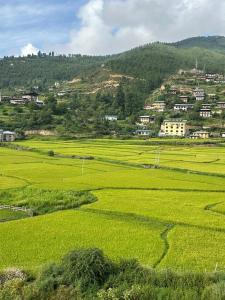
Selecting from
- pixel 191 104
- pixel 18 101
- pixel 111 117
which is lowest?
pixel 111 117

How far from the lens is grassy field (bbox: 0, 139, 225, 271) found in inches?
639

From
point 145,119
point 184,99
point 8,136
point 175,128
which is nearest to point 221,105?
Result: point 184,99

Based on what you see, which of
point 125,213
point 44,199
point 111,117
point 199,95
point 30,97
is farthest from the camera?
point 30,97

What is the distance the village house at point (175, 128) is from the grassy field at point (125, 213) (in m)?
34.5

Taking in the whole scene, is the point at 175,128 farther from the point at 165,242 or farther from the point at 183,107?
the point at 165,242

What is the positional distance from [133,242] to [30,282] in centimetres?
552

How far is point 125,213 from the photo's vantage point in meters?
22.2

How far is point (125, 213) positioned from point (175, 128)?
5815 centimetres

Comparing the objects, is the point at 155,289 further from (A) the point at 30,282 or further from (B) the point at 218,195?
(B) the point at 218,195

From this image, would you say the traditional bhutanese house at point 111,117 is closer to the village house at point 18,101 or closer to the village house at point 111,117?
the village house at point 111,117

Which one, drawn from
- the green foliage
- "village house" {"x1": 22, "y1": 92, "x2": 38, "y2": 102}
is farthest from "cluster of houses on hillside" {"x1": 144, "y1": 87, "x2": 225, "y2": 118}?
the green foliage

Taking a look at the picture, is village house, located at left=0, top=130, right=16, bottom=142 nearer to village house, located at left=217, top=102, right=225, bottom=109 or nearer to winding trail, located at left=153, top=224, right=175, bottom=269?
village house, located at left=217, top=102, right=225, bottom=109

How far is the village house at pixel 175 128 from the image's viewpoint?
259 ft

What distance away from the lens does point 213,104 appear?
3713 inches
